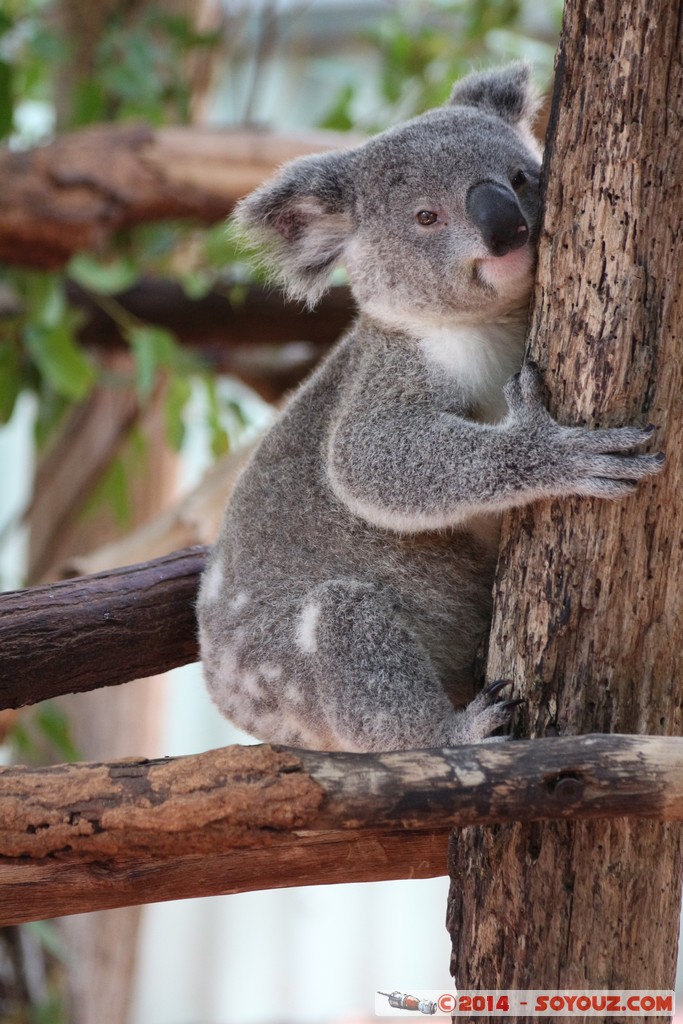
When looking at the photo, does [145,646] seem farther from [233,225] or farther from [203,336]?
[203,336]

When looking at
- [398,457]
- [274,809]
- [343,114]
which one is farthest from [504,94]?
[343,114]

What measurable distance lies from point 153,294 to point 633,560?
4.03 meters

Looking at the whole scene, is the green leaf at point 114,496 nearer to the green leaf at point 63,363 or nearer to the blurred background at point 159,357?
the blurred background at point 159,357

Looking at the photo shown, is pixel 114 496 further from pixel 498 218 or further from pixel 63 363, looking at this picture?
pixel 498 218

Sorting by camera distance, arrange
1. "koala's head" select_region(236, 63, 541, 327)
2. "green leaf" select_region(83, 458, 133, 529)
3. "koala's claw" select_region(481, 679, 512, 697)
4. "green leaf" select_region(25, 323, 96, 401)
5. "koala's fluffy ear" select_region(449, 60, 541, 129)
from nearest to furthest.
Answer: "koala's claw" select_region(481, 679, 512, 697), "koala's head" select_region(236, 63, 541, 327), "koala's fluffy ear" select_region(449, 60, 541, 129), "green leaf" select_region(25, 323, 96, 401), "green leaf" select_region(83, 458, 133, 529)

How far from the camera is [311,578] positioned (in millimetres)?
2537

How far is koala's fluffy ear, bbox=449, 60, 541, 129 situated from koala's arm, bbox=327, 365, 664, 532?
0.87 meters

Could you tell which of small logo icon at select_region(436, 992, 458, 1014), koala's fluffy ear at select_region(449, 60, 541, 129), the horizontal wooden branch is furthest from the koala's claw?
koala's fluffy ear at select_region(449, 60, 541, 129)

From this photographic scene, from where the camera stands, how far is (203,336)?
5.66 meters

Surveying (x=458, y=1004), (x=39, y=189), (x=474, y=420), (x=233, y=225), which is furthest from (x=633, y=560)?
(x=39, y=189)

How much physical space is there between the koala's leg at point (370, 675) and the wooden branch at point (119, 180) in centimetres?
289

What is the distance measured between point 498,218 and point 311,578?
87cm

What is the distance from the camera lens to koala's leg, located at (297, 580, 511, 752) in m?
2.22

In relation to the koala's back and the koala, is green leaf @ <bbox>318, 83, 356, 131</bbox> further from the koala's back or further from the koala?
the koala's back
